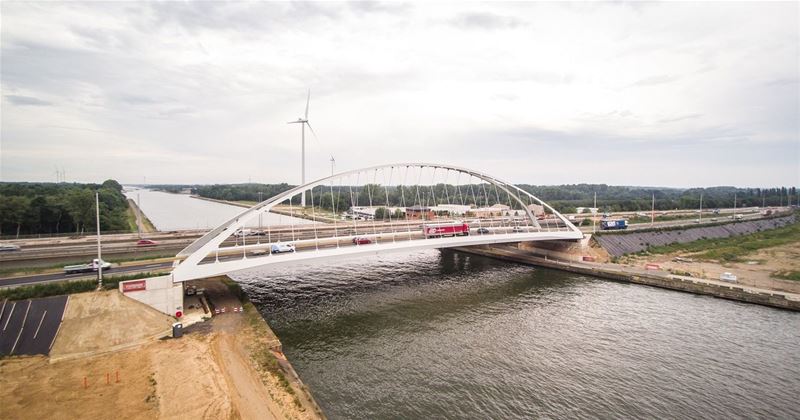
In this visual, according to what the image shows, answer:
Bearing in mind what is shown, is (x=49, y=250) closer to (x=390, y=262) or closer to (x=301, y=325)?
(x=301, y=325)

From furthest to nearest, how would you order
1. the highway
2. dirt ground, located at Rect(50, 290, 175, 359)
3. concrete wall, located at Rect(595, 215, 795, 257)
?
concrete wall, located at Rect(595, 215, 795, 257), the highway, dirt ground, located at Rect(50, 290, 175, 359)

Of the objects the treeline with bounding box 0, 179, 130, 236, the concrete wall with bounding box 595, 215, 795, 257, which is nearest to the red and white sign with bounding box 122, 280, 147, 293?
the treeline with bounding box 0, 179, 130, 236

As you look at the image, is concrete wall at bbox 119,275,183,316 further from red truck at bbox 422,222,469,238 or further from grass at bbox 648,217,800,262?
grass at bbox 648,217,800,262

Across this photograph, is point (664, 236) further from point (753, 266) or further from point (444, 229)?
point (444, 229)

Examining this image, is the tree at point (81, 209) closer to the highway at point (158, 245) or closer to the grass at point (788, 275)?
the highway at point (158, 245)

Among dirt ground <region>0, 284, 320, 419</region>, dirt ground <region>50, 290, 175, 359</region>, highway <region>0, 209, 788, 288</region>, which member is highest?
highway <region>0, 209, 788, 288</region>
